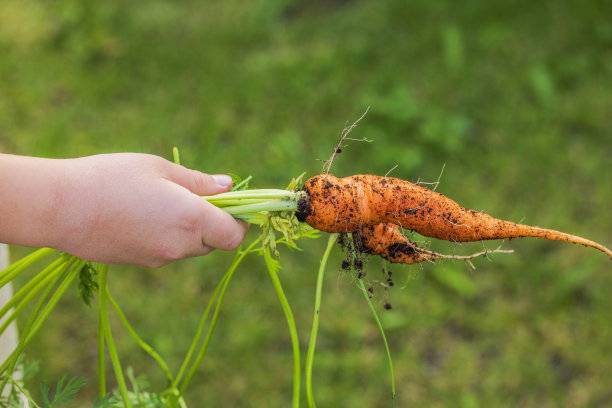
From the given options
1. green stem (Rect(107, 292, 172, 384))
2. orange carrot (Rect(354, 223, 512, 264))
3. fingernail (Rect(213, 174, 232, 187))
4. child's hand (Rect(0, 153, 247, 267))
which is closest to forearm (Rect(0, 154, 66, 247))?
child's hand (Rect(0, 153, 247, 267))

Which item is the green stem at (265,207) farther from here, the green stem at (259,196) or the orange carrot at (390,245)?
the orange carrot at (390,245)

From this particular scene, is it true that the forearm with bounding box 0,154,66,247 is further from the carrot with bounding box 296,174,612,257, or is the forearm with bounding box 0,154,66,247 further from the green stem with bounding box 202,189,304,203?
the carrot with bounding box 296,174,612,257

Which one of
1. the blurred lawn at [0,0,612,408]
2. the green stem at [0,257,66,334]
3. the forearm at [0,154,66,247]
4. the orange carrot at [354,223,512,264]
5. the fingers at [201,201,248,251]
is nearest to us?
the forearm at [0,154,66,247]

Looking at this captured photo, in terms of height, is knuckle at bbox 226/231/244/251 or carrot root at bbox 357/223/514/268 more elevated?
carrot root at bbox 357/223/514/268

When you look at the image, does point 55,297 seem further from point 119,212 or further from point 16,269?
point 119,212

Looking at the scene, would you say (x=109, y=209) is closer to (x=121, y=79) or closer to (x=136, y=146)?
(x=136, y=146)

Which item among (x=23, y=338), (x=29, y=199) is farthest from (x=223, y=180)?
(x=23, y=338)
